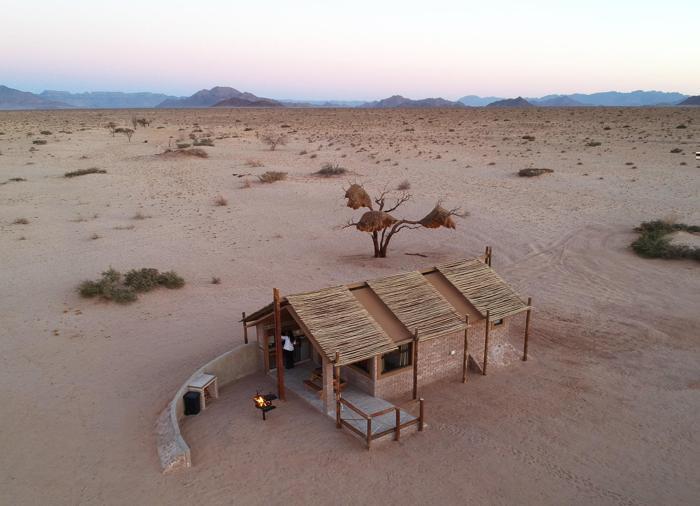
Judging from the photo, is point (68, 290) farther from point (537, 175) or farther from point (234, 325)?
point (537, 175)

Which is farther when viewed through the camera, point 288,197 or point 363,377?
point 288,197

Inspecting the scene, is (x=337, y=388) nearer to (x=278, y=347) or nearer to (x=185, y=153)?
(x=278, y=347)

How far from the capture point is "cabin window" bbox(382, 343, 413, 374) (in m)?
11.4

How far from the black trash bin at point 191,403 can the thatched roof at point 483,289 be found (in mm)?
6050

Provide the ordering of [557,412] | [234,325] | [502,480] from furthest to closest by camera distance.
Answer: [234,325] → [557,412] → [502,480]

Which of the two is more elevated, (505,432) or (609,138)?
(609,138)

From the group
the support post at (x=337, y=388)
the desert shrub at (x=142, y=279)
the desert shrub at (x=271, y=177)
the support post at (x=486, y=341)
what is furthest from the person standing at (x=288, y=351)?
the desert shrub at (x=271, y=177)

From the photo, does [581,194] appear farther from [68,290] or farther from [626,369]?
[68,290]

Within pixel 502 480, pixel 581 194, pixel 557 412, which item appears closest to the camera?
pixel 502 480

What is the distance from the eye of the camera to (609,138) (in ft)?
155

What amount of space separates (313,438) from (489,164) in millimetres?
30650

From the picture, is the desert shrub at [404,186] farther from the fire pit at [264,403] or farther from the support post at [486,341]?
the fire pit at [264,403]

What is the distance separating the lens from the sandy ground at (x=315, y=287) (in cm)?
910

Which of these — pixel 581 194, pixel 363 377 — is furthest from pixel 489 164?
pixel 363 377
